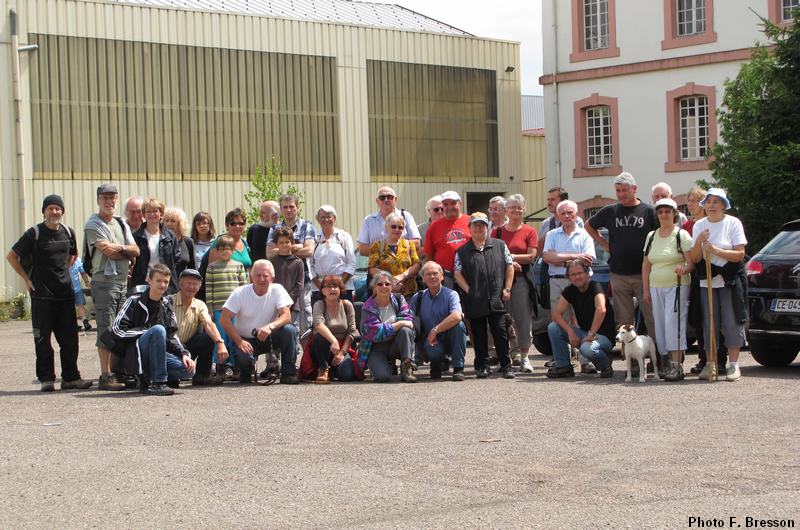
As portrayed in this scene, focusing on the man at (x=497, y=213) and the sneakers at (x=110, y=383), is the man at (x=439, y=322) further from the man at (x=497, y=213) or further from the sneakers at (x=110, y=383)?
the sneakers at (x=110, y=383)

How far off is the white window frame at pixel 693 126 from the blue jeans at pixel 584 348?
1011 inches

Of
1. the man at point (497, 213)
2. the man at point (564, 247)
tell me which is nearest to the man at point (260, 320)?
the man at point (497, 213)

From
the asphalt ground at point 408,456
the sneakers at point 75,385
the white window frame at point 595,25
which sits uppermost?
the white window frame at point 595,25

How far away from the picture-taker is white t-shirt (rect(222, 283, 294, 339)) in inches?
544

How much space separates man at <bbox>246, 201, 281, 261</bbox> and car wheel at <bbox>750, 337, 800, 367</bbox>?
5.41 m

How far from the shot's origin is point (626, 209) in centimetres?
1415

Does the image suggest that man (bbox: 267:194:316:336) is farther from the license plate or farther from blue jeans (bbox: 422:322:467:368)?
the license plate

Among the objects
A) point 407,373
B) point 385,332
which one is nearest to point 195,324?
point 385,332

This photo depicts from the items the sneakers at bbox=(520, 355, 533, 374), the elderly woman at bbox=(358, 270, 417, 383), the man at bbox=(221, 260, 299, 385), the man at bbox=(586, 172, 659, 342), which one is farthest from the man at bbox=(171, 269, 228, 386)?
the man at bbox=(586, 172, 659, 342)

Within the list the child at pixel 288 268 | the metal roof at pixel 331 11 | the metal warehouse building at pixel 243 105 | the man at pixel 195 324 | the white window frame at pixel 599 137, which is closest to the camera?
the man at pixel 195 324

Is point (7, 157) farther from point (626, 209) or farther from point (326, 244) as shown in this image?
point (626, 209)

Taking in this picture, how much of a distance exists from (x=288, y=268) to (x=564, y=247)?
2987mm

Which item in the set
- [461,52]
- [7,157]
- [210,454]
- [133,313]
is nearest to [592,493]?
[210,454]

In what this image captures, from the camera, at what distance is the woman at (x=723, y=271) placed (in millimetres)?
13289
